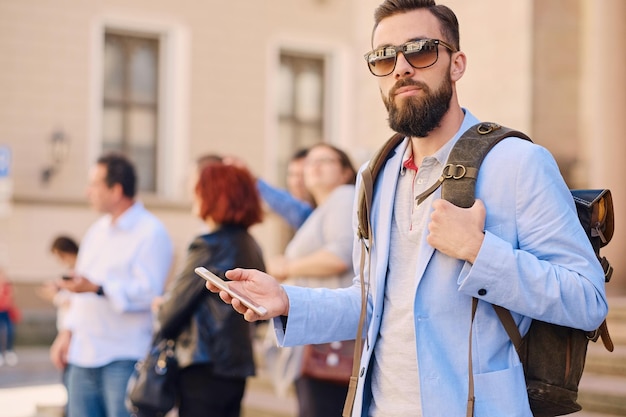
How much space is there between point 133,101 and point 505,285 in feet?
55.2

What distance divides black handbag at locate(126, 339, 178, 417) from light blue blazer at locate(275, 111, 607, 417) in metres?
2.44

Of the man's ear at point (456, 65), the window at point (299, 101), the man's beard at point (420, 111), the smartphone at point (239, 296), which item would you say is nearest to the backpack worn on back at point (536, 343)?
the man's beard at point (420, 111)

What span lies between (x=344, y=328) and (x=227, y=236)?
6.90 ft

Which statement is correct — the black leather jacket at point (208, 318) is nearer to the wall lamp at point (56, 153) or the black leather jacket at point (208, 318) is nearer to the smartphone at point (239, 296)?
the smartphone at point (239, 296)

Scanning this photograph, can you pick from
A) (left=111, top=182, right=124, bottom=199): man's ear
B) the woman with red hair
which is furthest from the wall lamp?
the woman with red hair

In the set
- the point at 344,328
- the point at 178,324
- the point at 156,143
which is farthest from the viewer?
the point at 156,143

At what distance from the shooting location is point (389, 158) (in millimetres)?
2955

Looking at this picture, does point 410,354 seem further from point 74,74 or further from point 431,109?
point 74,74

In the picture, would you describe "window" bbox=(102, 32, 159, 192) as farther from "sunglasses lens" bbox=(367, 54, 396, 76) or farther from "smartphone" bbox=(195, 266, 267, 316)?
"smartphone" bbox=(195, 266, 267, 316)

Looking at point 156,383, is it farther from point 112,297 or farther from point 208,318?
point 112,297

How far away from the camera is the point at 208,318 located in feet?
15.8

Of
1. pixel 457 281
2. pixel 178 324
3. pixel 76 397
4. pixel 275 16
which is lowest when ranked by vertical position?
pixel 76 397

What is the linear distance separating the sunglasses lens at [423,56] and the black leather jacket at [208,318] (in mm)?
2275

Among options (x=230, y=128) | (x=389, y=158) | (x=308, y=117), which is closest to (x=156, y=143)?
(x=230, y=128)
